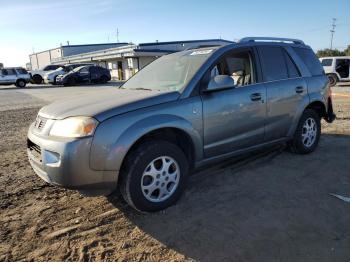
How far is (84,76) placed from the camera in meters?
30.2

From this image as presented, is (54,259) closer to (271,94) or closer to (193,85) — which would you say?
(193,85)

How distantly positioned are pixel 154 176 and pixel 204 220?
27.2 inches

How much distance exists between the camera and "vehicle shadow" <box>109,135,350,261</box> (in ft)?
10.4

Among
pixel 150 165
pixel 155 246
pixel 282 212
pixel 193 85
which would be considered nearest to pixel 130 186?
pixel 150 165

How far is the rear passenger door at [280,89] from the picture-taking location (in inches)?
199

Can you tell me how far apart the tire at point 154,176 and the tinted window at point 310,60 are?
3.05 metres

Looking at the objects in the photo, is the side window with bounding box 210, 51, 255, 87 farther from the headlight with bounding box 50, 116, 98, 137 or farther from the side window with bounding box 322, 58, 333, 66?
the side window with bounding box 322, 58, 333, 66

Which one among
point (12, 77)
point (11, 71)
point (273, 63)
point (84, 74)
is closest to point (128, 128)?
point (273, 63)

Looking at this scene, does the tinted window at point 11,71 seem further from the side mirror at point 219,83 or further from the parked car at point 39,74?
the side mirror at point 219,83

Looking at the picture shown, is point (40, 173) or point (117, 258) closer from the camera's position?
point (117, 258)

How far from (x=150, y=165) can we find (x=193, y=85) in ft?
3.49

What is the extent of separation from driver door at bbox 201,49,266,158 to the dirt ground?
1.85 ft

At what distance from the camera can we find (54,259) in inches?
122

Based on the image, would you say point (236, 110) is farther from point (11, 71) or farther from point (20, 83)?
point (11, 71)
